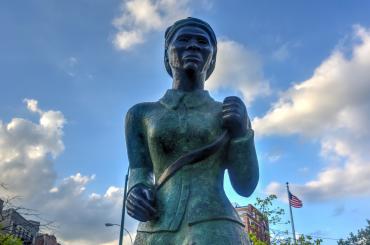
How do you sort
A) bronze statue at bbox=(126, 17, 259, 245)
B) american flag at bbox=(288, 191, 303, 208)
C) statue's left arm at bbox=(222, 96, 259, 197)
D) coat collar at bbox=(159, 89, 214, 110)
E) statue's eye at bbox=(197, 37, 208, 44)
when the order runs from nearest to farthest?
bronze statue at bbox=(126, 17, 259, 245)
statue's left arm at bbox=(222, 96, 259, 197)
coat collar at bbox=(159, 89, 214, 110)
statue's eye at bbox=(197, 37, 208, 44)
american flag at bbox=(288, 191, 303, 208)

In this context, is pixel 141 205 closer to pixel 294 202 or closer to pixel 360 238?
pixel 294 202

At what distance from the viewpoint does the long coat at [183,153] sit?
3.32 metres

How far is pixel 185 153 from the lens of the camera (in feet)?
11.8

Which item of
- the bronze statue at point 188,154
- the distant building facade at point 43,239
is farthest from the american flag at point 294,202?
the distant building facade at point 43,239

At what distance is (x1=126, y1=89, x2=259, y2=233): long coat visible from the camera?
10.9ft

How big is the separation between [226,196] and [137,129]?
1037 millimetres

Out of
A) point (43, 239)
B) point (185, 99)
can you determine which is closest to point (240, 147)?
point (185, 99)

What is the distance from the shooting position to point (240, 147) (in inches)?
144

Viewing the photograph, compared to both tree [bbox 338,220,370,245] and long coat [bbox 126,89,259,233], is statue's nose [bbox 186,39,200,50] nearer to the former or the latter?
long coat [bbox 126,89,259,233]

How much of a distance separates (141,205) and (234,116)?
1020 millimetres

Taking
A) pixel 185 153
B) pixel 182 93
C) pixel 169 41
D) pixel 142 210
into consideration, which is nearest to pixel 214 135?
pixel 185 153

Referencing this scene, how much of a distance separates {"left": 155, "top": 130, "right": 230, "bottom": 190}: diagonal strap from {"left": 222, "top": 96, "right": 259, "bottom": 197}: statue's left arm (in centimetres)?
16

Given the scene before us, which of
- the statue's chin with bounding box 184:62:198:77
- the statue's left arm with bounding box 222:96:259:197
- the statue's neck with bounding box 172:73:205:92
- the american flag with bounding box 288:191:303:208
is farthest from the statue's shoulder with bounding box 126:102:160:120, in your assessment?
the american flag with bounding box 288:191:303:208

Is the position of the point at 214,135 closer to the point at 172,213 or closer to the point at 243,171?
the point at 243,171
